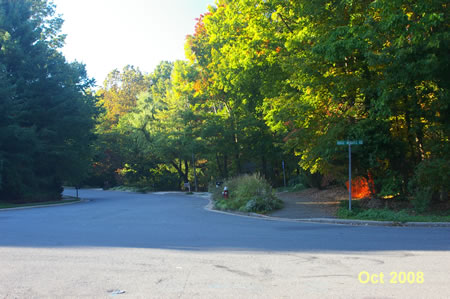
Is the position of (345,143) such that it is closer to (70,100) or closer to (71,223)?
(71,223)

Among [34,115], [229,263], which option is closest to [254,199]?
[229,263]

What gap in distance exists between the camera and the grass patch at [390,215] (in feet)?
47.5

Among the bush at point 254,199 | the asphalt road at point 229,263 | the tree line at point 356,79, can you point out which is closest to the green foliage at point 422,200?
the tree line at point 356,79

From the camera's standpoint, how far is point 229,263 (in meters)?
8.39

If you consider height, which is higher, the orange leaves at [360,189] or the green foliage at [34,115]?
the green foliage at [34,115]

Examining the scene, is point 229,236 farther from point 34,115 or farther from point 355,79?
point 34,115

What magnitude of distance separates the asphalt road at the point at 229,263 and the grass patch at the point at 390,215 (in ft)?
4.56

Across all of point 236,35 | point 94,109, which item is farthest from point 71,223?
point 94,109

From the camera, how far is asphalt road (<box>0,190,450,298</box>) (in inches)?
258

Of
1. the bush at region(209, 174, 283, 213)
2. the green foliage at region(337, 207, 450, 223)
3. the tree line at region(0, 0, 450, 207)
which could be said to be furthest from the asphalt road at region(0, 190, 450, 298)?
the bush at region(209, 174, 283, 213)

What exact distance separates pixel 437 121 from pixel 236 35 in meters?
14.7

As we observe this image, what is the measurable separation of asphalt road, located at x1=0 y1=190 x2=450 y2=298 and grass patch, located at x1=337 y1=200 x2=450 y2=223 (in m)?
1.39

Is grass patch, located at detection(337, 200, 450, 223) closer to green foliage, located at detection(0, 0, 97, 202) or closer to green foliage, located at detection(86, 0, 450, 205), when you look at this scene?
green foliage, located at detection(86, 0, 450, 205)

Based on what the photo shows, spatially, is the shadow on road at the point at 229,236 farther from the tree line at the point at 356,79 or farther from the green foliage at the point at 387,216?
the tree line at the point at 356,79
